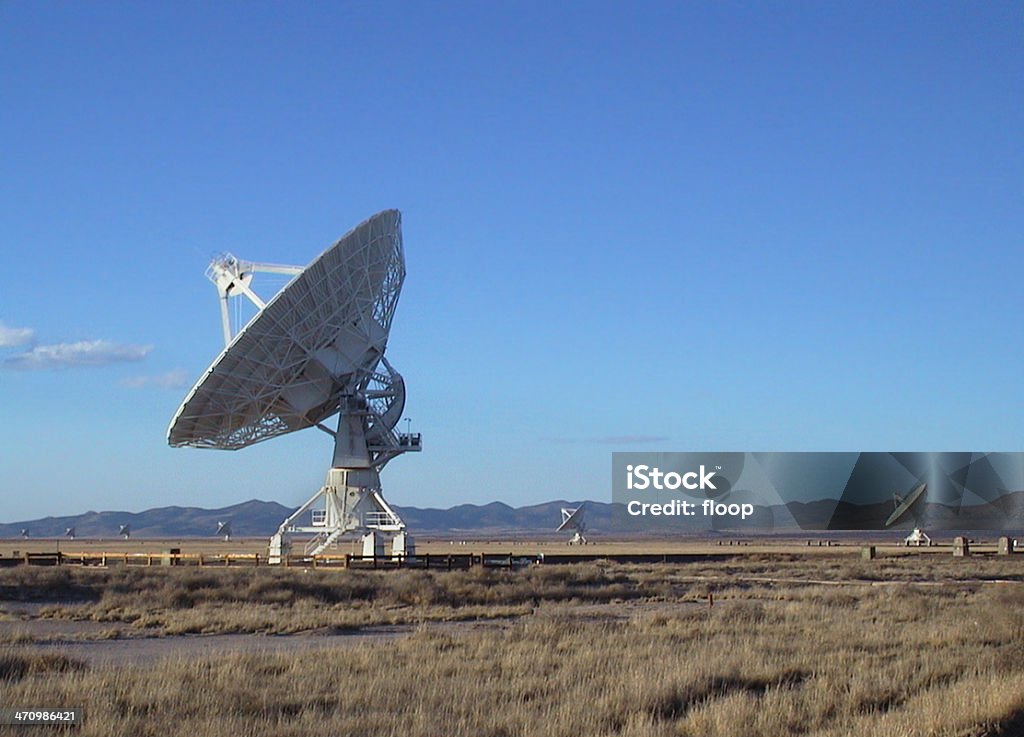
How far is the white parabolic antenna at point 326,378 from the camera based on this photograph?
139 ft

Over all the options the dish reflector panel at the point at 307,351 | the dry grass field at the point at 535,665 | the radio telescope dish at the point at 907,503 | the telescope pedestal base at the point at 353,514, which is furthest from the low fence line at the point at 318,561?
the radio telescope dish at the point at 907,503

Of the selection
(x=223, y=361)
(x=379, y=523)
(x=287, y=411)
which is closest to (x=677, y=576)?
(x=379, y=523)

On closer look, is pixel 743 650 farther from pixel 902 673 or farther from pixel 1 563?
pixel 1 563

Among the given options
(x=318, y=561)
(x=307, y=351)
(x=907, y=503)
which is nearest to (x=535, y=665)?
(x=307, y=351)

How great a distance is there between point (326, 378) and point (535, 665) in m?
31.6

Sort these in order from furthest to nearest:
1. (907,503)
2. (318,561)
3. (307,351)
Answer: (907,503)
(318,561)
(307,351)

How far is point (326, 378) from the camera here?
4750 centimetres

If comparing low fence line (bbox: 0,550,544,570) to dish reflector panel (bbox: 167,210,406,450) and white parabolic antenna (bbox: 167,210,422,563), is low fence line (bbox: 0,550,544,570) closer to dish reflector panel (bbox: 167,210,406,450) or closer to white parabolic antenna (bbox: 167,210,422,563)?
white parabolic antenna (bbox: 167,210,422,563)

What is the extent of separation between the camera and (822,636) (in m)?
21.9

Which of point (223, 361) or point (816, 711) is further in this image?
point (223, 361)

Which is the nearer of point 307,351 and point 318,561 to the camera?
point 307,351

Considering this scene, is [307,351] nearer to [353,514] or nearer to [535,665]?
[353,514]

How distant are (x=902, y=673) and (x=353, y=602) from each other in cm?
A: 1978

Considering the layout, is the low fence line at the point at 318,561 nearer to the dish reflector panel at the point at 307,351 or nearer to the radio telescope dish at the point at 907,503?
the dish reflector panel at the point at 307,351
